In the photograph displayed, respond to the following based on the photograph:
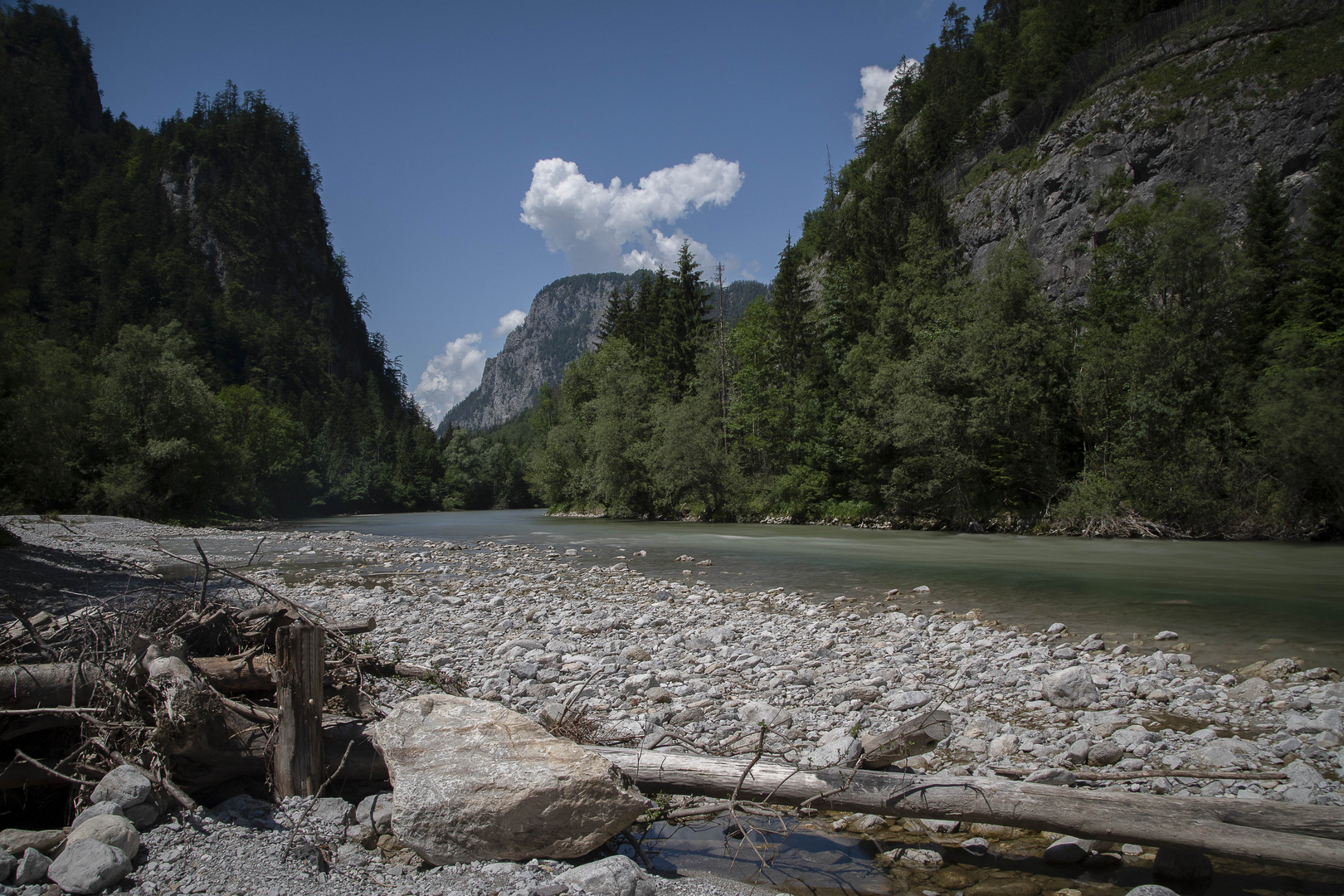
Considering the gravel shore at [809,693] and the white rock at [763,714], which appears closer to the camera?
the gravel shore at [809,693]

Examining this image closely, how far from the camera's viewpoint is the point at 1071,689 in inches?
251

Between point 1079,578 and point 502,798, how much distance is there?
601 inches

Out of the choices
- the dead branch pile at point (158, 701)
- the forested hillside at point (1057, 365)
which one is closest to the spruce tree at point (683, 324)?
the forested hillside at point (1057, 365)

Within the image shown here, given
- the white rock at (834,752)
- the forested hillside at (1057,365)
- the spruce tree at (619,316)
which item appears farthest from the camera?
the spruce tree at (619,316)

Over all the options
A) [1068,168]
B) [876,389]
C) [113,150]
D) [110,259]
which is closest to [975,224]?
[1068,168]

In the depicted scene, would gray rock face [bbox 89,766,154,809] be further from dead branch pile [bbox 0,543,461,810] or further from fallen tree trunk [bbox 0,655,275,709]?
fallen tree trunk [bbox 0,655,275,709]

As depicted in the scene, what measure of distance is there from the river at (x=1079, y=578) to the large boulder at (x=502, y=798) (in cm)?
798

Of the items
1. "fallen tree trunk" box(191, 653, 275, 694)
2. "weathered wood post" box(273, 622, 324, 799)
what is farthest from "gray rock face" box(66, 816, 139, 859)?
"fallen tree trunk" box(191, 653, 275, 694)

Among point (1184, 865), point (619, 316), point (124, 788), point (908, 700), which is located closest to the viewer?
point (1184, 865)

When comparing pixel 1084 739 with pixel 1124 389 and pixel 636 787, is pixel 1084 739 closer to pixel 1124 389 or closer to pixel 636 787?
pixel 636 787

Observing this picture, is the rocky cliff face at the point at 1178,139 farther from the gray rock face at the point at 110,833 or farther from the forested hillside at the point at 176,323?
the forested hillside at the point at 176,323

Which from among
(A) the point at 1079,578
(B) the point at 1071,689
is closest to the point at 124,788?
(B) the point at 1071,689

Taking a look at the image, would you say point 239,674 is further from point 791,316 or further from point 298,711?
point 791,316

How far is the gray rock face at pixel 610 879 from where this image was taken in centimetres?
351
